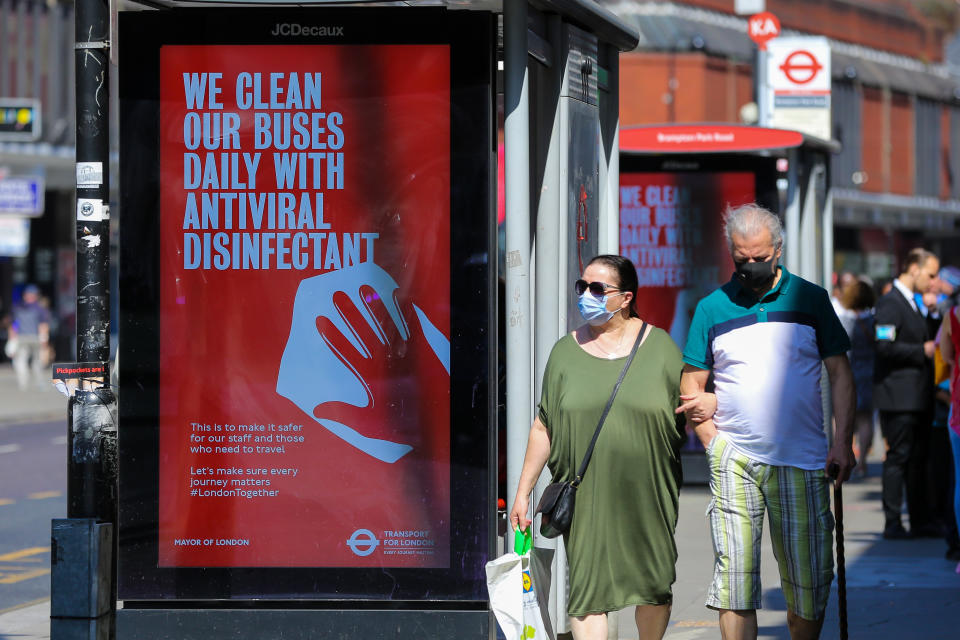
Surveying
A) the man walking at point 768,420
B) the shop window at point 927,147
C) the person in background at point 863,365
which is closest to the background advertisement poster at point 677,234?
the person in background at point 863,365

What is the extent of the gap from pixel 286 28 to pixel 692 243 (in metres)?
7.33

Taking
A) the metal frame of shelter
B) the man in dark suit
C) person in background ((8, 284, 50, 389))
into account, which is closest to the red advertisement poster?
the metal frame of shelter

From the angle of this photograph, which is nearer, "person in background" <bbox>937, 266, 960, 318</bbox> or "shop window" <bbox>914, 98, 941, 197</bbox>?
"person in background" <bbox>937, 266, 960, 318</bbox>

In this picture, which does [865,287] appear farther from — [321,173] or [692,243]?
[321,173]

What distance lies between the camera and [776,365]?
19.3 feet

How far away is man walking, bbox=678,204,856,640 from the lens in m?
5.88

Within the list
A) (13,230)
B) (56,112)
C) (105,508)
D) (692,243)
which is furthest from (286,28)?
(56,112)

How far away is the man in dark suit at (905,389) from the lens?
1078 centimetres

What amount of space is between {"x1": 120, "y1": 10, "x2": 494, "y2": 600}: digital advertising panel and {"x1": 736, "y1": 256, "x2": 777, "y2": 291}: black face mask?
1.04 metres

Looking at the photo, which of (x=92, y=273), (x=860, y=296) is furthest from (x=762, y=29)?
(x=92, y=273)

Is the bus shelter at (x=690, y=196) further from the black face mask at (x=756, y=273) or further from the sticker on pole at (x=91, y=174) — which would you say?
the sticker on pole at (x=91, y=174)

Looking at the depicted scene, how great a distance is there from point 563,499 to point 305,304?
4.49 feet

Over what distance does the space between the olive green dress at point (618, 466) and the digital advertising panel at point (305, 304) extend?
61 centimetres

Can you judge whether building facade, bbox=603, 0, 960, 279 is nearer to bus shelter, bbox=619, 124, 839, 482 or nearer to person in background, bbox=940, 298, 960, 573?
bus shelter, bbox=619, 124, 839, 482
